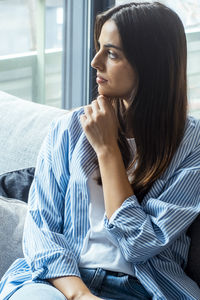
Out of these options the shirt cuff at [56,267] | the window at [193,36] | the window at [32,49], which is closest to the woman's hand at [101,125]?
the shirt cuff at [56,267]

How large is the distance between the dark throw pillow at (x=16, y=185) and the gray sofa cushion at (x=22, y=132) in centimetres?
10

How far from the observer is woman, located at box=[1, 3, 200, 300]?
165 centimetres

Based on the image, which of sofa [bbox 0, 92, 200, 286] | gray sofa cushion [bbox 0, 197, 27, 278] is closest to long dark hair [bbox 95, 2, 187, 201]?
sofa [bbox 0, 92, 200, 286]

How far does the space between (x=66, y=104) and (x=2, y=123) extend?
96 cm

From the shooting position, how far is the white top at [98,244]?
1674mm

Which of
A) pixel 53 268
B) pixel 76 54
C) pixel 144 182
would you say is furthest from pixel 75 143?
pixel 76 54

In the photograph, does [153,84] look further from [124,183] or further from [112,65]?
[124,183]

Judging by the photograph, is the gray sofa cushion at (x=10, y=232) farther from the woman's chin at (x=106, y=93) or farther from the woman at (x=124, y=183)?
the woman's chin at (x=106, y=93)

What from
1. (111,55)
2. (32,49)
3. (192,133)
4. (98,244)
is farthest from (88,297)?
(32,49)

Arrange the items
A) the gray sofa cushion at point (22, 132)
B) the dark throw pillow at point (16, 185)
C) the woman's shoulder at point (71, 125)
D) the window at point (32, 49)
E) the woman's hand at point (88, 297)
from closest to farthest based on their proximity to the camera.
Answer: the woman's hand at point (88, 297)
the woman's shoulder at point (71, 125)
the dark throw pillow at point (16, 185)
the gray sofa cushion at point (22, 132)
the window at point (32, 49)

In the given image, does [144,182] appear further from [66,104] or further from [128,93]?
[66,104]

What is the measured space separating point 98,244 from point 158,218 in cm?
18

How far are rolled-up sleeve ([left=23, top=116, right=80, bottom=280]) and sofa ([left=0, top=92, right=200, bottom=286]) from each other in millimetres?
119

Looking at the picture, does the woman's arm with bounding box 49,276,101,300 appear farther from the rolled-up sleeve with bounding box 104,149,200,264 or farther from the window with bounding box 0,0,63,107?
the window with bounding box 0,0,63,107
